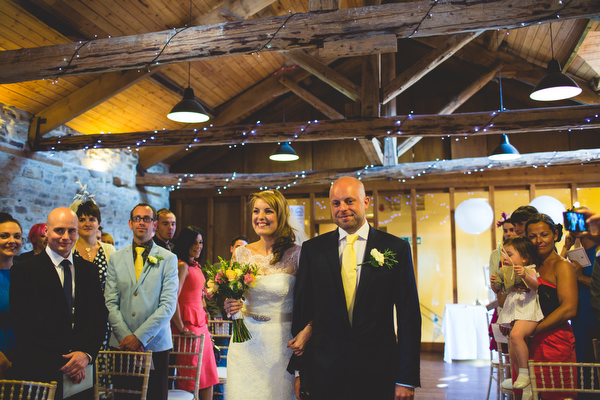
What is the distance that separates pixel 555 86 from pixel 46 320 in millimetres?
5255

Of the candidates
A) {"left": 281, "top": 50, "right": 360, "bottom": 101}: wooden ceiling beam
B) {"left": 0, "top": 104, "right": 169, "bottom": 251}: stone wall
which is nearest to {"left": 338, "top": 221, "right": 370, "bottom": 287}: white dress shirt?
{"left": 281, "top": 50, "right": 360, "bottom": 101}: wooden ceiling beam

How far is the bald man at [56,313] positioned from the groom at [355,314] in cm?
129

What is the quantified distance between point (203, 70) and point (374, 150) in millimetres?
3524

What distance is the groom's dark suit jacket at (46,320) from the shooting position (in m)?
2.53

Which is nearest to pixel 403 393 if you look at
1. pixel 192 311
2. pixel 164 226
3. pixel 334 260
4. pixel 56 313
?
pixel 334 260

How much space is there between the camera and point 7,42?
582 cm

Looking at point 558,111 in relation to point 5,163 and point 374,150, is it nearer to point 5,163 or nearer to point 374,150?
point 374,150

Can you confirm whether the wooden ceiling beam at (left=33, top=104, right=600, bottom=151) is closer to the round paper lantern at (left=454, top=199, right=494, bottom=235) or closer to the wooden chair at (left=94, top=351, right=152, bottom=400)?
the round paper lantern at (left=454, top=199, right=494, bottom=235)

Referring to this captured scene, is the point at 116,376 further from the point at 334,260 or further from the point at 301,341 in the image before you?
the point at 334,260

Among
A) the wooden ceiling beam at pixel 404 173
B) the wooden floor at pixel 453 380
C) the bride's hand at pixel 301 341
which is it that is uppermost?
the wooden ceiling beam at pixel 404 173

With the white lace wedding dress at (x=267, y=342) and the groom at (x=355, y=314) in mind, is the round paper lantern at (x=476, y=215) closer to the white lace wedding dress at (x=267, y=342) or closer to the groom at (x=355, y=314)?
the white lace wedding dress at (x=267, y=342)

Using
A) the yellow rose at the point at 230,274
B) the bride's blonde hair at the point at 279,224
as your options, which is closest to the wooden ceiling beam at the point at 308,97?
the bride's blonde hair at the point at 279,224

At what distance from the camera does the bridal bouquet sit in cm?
258

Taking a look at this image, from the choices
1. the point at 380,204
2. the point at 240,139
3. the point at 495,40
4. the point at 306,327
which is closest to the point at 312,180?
the point at 380,204
